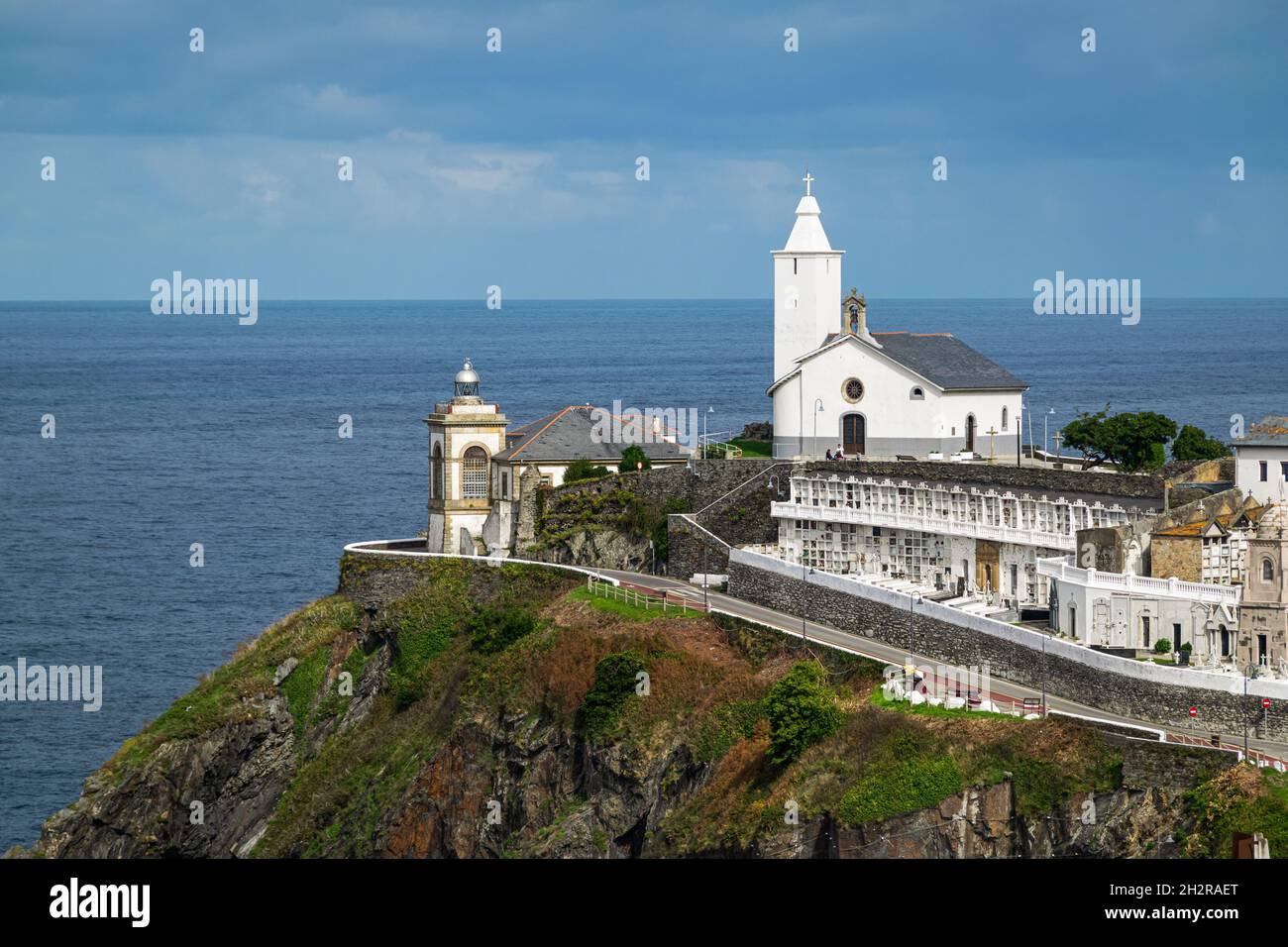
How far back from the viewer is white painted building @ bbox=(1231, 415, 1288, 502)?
214 ft

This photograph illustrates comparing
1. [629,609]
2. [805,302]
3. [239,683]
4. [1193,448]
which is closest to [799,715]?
[629,609]

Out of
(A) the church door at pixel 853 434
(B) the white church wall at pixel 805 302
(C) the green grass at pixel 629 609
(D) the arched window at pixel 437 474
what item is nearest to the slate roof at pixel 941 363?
(B) the white church wall at pixel 805 302

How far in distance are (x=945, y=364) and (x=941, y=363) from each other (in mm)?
174

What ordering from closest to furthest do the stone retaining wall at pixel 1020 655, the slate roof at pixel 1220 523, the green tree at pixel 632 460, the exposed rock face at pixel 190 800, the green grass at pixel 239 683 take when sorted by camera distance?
Answer: the stone retaining wall at pixel 1020 655 < the slate roof at pixel 1220 523 < the exposed rock face at pixel 190 800 < the green grass at pixel 239 683 < the green tree at pixel 632 460

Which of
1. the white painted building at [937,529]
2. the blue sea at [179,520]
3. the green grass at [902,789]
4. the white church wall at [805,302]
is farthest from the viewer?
the white church wall at [805,302]

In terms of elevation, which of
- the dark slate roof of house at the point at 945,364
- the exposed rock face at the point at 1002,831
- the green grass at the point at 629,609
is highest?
the dark slate roof of house at the point at 945,364

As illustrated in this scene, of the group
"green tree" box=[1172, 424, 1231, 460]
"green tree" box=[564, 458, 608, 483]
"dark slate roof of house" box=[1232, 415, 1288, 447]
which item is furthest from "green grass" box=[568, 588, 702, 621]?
"green tree" box=[1172, 424, 1231, 460]

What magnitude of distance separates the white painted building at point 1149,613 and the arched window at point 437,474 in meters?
33.0

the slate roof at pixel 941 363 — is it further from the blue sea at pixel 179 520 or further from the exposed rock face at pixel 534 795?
the blue sea at pixel 179 520

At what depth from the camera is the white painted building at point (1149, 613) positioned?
5594 cm

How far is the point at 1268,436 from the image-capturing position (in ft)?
215

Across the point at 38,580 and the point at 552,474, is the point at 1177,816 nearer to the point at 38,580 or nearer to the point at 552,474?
the point at 552,474
